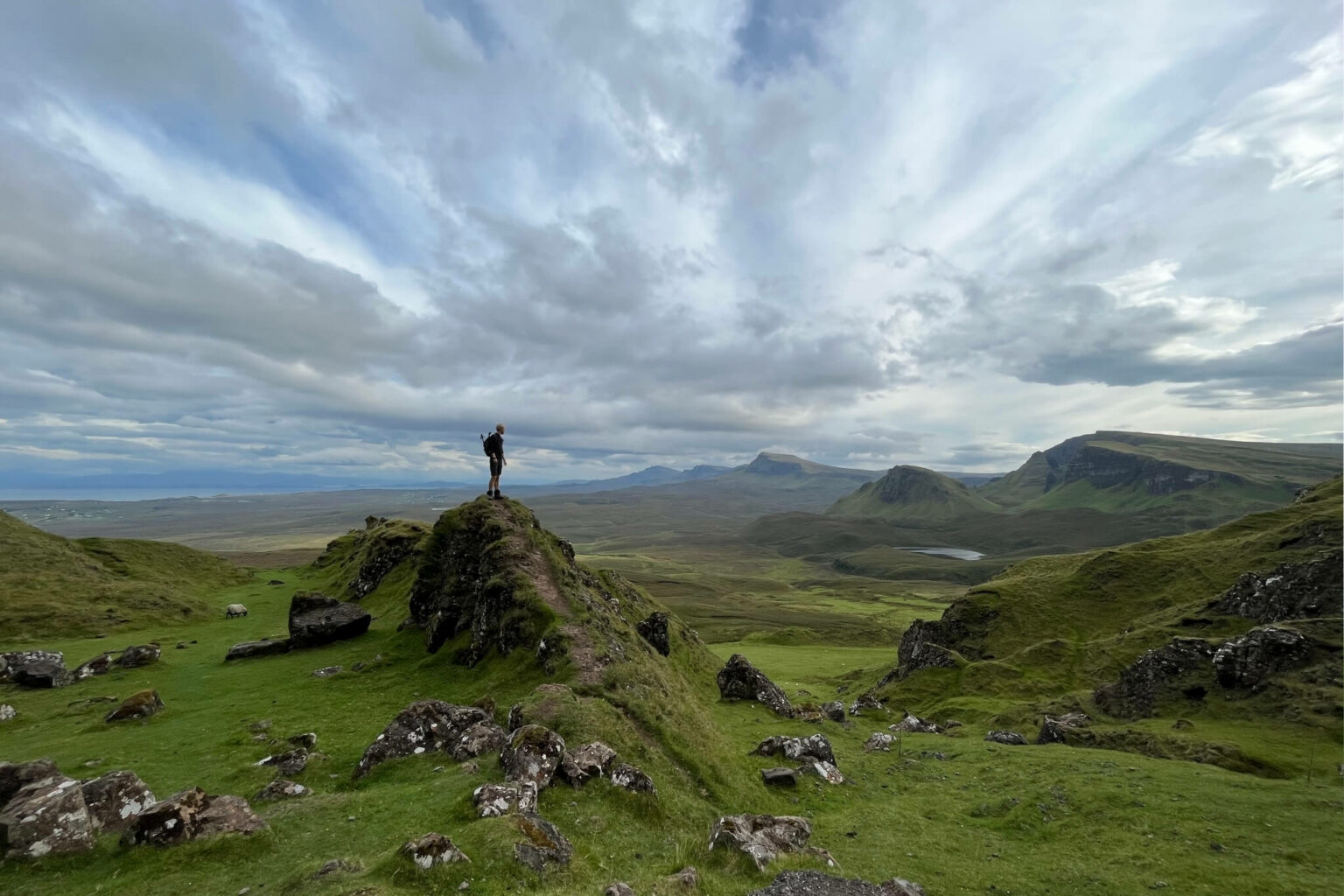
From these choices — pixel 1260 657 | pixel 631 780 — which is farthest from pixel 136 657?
pixel 1260 657

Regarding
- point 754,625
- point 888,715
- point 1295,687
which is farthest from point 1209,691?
point 754,625

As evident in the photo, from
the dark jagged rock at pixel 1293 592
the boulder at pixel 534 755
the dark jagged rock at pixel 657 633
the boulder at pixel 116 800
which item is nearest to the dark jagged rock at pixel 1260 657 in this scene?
the dark jagged rock at pixel 1293 592

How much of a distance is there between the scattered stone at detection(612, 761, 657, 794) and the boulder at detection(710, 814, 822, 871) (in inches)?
139

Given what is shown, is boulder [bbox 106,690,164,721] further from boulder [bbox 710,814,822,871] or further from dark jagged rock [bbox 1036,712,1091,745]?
dark jagged rock [bbox 1036,712,1091,745]

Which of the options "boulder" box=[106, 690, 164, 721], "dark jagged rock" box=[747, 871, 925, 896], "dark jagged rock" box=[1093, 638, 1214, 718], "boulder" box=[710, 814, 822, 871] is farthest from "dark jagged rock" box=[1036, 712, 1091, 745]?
"boulder" box=[106, 690, 164, 721]

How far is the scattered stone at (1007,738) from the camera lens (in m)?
44.9

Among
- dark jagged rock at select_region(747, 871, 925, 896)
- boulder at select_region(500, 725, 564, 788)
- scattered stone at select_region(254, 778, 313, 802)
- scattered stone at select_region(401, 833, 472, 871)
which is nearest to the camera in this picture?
scattered stone at select_region(401, 833, 472, 871)

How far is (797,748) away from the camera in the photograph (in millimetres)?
36812

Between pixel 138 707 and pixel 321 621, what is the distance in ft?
51.7

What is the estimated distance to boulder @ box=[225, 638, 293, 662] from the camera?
47531mm

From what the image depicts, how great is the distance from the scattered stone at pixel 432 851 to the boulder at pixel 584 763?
25.4 ft

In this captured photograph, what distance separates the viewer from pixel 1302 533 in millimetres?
69500

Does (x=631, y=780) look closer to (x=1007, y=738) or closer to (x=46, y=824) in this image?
(x=46, y=824)

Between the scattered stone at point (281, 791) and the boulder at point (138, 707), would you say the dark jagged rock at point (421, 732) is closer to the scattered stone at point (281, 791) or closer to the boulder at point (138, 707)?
the scattered stone at point (281, 791)
